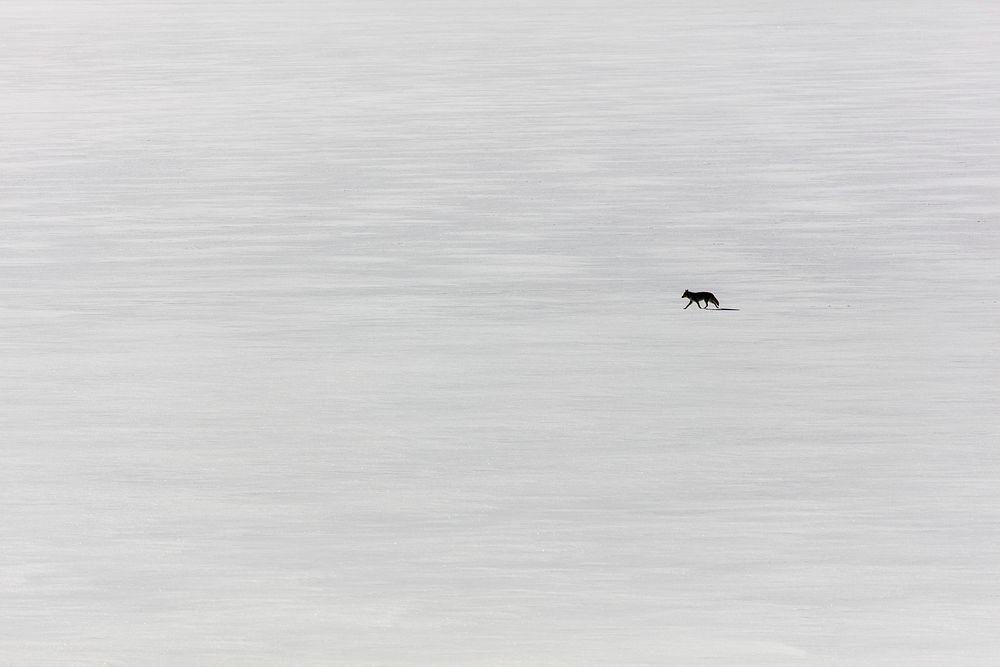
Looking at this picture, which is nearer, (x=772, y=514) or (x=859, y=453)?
(x=772, y=514)

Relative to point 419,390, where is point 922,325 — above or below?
above

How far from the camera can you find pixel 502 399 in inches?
301

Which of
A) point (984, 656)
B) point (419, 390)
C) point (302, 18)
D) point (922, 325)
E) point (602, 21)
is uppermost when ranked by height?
point (302, 18)

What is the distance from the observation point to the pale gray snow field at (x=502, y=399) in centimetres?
514

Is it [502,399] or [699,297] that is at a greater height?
[699,297]

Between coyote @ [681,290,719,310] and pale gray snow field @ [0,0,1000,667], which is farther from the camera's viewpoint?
coyote @ [681,290,719,310]

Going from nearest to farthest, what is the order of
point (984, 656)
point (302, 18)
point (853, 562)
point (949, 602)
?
point (984, 656) < point (949, 602) < point (853, 562) < point (302, 18)

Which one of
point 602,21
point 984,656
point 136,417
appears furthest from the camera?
point 602,21

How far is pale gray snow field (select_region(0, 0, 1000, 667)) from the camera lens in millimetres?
5137

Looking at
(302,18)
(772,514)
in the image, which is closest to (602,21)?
(302,18)

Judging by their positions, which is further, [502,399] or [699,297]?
[699,297]

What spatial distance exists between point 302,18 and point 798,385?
149 feet

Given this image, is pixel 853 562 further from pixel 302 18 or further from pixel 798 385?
pixel 302 18

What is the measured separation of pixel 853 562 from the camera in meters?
5.51
